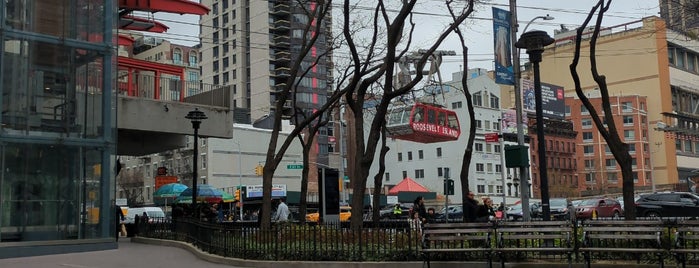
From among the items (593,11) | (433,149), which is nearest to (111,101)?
(593,11)

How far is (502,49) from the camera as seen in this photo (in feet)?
68.0

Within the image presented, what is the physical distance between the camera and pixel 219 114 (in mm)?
29797

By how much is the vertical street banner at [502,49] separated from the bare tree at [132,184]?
89.5m

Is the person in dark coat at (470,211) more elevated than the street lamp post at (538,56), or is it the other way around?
the street lamp post at (538,56)

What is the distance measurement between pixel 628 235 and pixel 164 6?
78.6ft

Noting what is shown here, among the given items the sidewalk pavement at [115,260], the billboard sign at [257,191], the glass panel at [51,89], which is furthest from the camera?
the billboard sign at [257,191]

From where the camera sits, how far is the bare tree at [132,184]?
104 meters

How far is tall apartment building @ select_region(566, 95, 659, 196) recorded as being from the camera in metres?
116

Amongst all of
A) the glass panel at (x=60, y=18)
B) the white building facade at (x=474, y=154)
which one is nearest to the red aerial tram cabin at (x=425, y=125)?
the glass panel at (x=60, y=18)

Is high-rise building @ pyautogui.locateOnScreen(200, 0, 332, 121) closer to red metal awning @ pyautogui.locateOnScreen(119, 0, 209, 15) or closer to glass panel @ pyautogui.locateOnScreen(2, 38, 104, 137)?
red metal awning @ pyautogui.locateOnScreen(119, 0, 209, 15)

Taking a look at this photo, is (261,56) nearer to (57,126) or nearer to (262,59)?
(262,59)

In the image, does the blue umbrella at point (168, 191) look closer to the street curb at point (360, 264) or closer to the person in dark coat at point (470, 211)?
the street curb at point (360, 264)

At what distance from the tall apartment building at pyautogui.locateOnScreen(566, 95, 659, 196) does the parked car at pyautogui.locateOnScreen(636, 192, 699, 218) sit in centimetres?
7809

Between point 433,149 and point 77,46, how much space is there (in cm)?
9025
